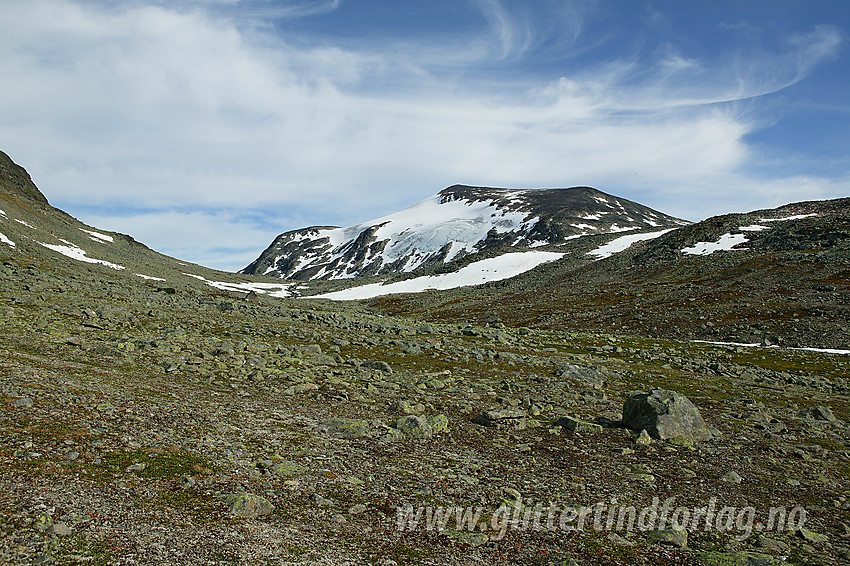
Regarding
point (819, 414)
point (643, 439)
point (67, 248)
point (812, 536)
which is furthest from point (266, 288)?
point (812, 536)

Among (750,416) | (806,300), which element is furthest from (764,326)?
(750,416)

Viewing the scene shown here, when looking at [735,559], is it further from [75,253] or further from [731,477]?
[75,253]

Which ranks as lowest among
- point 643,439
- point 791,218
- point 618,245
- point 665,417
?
point 643,439

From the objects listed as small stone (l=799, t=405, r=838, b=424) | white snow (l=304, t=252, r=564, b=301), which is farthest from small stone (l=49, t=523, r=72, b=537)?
white snow (l=304, t=252, r=564, b=301)

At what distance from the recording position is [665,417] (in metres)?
18.3

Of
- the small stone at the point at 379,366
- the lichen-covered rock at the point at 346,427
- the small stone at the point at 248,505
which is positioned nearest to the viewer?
the small stone at the point at 248,505

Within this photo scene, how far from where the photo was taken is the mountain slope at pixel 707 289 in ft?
210

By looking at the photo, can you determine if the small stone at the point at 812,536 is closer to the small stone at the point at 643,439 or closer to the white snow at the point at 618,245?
the small stone at the point at 643,439

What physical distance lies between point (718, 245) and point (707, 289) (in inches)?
1323

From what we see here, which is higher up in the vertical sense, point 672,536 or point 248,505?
point 248,505

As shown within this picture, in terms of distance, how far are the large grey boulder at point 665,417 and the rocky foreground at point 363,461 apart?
0.32 ft

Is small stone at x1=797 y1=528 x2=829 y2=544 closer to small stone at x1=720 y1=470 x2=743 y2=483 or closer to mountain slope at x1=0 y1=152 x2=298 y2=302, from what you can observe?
small stone at x1=720 y1=470 x2=743 y2=483

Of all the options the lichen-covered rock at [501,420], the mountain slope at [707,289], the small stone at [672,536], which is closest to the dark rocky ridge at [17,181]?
the mountain slope at [707,289]

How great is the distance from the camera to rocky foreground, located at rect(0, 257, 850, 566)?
353 inches
